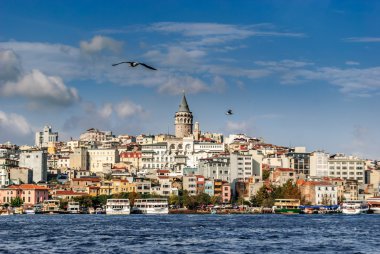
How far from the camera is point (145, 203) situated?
82562 millimetres

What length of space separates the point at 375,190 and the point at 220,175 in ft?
58.5

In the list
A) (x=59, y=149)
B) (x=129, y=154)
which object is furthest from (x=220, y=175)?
(x=59, y=149)

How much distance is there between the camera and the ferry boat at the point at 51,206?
8446 cm

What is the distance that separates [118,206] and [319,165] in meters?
35.1

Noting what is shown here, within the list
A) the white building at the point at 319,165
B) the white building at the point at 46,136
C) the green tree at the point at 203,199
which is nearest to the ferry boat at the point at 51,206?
the green tree at the point at 203,199

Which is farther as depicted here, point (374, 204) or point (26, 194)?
point (26, 194)

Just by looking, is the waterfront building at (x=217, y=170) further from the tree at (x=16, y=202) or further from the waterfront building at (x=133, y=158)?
the waterfront building at (x=133, y=158)

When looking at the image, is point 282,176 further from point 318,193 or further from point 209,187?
point 209,187

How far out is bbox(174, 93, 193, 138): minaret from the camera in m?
140

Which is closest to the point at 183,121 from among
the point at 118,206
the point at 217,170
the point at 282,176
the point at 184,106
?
the point at 184,106

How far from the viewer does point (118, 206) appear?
81.2 metres

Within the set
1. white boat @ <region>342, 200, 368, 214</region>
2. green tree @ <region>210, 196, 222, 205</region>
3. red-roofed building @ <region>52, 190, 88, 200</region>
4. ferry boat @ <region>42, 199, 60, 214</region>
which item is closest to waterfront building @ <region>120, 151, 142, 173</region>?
red-roofed building @ <region>52, 190, 88, 200</region>

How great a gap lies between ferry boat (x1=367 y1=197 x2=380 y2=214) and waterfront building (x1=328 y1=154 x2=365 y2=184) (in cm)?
1521

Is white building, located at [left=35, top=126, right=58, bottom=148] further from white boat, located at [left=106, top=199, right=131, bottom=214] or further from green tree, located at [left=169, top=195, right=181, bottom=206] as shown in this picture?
white boat, located at [left=106, top=199, right=131, bottom=214]
